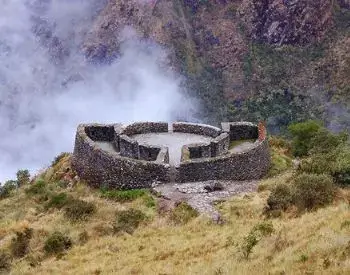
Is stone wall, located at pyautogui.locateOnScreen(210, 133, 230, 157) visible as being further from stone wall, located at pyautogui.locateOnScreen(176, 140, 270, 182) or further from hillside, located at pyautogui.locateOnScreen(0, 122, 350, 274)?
hillside, located at pyautogui.locateOnScreen(0, 122, 350, 274)

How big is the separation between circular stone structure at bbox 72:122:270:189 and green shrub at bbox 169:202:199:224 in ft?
12.8

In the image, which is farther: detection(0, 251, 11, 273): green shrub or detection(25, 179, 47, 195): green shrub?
detection(25, 179, 47, 195): green shrub

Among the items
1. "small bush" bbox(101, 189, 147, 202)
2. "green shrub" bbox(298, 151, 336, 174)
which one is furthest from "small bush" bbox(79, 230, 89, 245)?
"green shrub" bbox(298, 151, 336, 174)

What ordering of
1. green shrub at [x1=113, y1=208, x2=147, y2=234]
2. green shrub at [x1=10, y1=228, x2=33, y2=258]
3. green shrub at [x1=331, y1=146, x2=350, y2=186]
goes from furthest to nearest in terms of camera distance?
green shrub at [x1=331, y1=146, x2=350, y2=186]
green shrub at [x1=113, y1=208, x2=147, y2=234]
green shrub at [x1=10, y1=228, x2=33, y2=258]

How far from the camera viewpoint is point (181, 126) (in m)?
33.2

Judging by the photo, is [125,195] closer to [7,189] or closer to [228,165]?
[228,165]

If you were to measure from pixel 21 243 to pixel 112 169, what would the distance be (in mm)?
7798

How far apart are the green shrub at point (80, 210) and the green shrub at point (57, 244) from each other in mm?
2464

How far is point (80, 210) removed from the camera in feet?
72.0

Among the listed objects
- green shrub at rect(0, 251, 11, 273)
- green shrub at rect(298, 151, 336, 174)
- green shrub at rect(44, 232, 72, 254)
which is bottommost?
green shrub at rect(0, 251, 11, 273)

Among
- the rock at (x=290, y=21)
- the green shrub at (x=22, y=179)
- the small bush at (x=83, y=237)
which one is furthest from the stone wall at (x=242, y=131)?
the rock at (x=290, y=21)

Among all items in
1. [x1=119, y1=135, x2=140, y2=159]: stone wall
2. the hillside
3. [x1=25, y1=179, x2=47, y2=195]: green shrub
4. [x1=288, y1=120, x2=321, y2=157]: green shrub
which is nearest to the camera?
the hillside

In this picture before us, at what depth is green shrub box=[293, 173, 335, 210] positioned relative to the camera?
19.3 metres

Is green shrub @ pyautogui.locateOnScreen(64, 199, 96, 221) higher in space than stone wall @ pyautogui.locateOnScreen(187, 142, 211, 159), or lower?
lower
